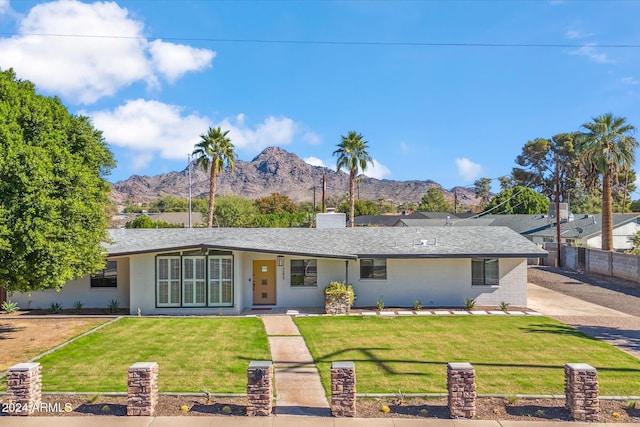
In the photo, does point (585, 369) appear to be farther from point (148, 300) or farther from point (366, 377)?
point (148, 300)

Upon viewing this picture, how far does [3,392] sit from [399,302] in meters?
15.0

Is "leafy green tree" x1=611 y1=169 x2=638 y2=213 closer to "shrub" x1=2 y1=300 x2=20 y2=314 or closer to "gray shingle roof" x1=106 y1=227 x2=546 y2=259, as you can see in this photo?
"gray shingle roof" x1=106 y1=227 x2=546 y2=259

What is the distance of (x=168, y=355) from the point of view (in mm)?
12625

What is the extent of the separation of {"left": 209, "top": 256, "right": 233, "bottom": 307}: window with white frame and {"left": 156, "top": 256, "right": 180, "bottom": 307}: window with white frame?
1.38 metres

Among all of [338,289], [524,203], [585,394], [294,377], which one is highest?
[524,203]

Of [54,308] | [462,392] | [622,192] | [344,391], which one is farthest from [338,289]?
[622,192]

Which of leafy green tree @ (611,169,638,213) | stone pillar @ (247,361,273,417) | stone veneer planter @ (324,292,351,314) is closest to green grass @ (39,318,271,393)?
stone pillar @ (247,361,273,417)

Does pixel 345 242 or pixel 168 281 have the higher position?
pixel 345 242

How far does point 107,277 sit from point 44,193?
30.3 ft

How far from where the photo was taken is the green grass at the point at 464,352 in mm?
10094

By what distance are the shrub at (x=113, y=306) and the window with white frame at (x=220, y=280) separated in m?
4.11

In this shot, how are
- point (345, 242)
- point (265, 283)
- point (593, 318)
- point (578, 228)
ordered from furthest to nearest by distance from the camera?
1. point (578, 228)
2. point (345, 242)
3. point (265, 283)
4. point (593, 318)

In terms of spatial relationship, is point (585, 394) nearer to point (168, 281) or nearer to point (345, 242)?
point (345, 242)

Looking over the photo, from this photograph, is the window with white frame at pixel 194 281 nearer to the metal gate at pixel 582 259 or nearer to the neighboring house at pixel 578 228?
the metal gate at pixel 582 259
